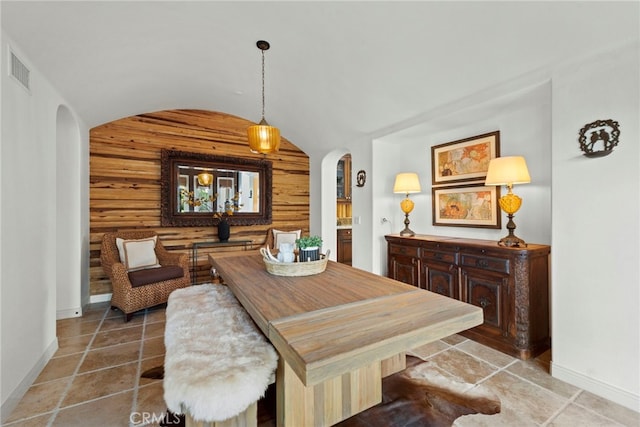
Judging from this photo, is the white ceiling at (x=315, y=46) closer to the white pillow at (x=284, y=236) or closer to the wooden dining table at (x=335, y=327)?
the wooden dining table at (x=335, y=327)

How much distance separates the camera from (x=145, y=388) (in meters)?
2.00

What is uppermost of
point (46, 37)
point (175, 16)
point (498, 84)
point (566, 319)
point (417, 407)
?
point (175, 16)

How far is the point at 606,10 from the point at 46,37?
364 cm

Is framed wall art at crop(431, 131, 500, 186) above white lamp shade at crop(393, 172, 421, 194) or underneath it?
above

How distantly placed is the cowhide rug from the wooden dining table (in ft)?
0.31

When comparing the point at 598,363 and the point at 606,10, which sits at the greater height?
the point at 606,10

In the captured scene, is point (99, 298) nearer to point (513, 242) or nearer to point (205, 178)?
point (205, 178)

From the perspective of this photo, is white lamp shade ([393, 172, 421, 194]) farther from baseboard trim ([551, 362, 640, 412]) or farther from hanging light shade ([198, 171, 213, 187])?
hanging light shade ([198, 171, 213, 187])

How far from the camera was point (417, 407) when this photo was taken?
1.82m

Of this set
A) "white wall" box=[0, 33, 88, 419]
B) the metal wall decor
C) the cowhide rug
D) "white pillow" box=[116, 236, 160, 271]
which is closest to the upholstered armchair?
"white pillow" box=[116, 236, 160, 271]

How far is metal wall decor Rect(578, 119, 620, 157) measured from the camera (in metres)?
1.83

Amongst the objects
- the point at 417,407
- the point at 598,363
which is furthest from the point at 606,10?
the point at 417,407

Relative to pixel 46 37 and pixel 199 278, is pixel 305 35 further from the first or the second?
pixel 199 278

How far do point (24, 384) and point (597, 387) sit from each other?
3.91m
